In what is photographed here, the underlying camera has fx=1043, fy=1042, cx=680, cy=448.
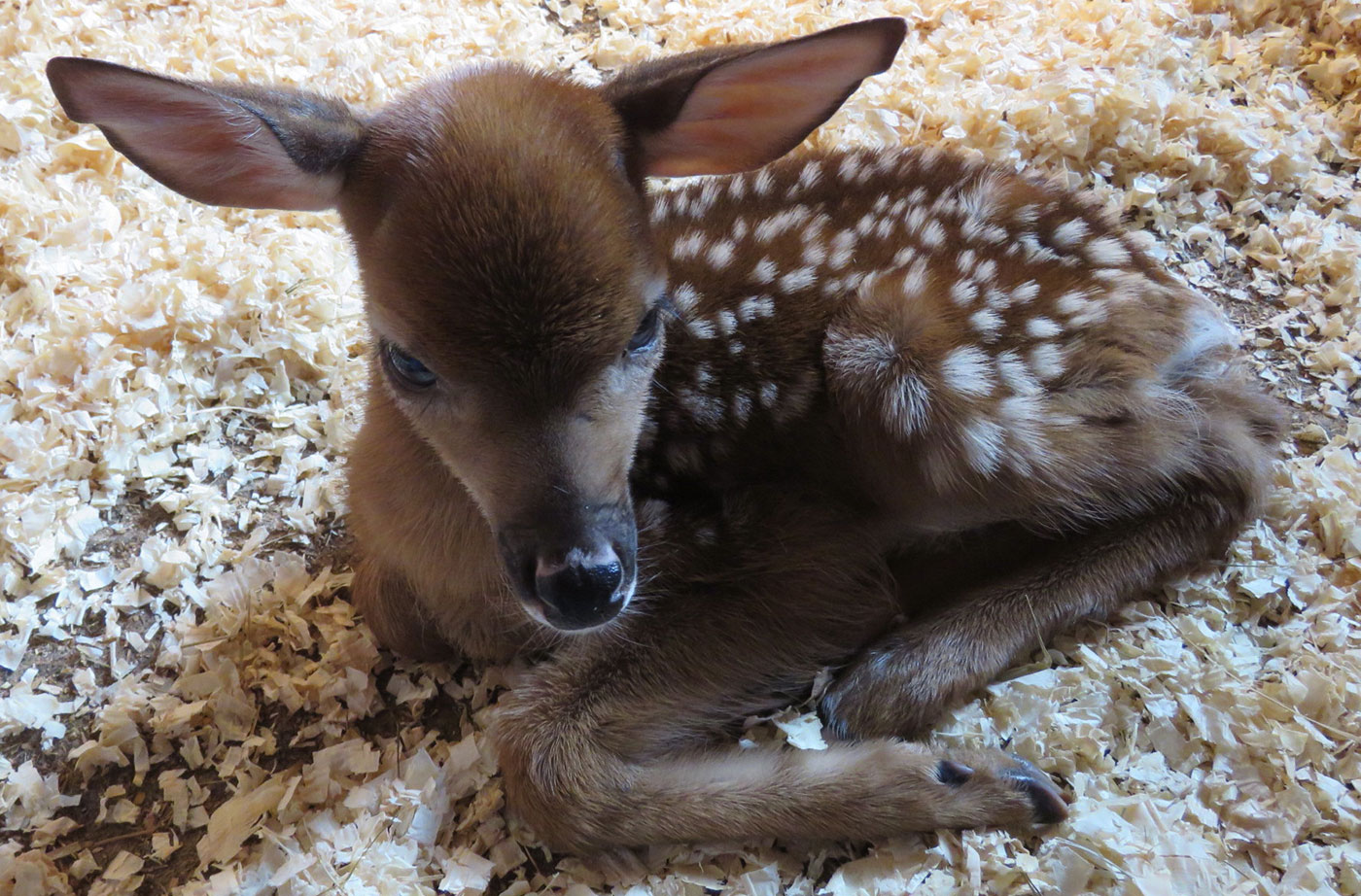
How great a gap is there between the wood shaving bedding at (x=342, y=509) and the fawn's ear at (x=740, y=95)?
1.24 m

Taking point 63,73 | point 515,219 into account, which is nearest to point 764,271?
point 515,219

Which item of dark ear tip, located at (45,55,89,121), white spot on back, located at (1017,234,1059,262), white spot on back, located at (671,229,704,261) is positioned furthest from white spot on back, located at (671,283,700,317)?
dark ear tip, located at (45,55,89,121)

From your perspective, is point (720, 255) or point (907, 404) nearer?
point (907, 404)

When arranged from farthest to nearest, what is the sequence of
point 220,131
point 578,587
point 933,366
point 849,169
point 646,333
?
point 849,169
point 933,366
point 646,333
point 220,131
point 578,587

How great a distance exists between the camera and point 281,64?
3871 mm

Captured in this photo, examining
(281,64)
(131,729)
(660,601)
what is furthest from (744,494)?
(281,64)

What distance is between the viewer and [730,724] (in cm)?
236

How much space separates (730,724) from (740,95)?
4.42ft

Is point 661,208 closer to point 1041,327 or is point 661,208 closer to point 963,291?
point 963,291

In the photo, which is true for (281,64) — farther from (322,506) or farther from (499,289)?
(499,289)

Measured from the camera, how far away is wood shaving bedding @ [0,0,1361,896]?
2100 millimetres

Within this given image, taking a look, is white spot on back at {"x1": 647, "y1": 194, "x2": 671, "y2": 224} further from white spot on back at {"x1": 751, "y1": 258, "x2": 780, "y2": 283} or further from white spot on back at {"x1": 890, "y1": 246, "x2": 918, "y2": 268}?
white spot on back at {"x1": 890, "y1": 246, "x2": 918, "y2": 268}

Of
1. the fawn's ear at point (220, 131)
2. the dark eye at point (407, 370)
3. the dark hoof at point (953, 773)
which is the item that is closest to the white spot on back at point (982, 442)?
the dark hoof at point (953, 773)

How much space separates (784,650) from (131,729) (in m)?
1.49
